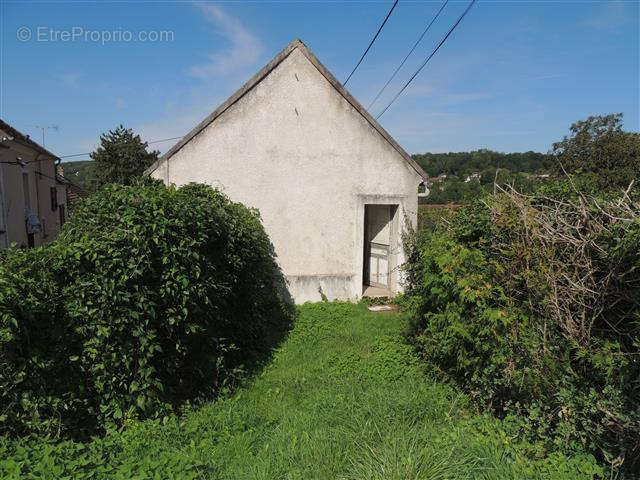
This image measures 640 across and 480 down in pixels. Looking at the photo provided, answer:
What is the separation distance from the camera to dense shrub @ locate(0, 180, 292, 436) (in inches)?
160

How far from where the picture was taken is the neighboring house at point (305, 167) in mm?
9445

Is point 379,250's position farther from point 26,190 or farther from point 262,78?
point 26,190

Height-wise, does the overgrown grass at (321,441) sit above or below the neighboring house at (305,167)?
below

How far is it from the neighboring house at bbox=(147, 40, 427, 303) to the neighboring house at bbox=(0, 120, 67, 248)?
5.60 meters

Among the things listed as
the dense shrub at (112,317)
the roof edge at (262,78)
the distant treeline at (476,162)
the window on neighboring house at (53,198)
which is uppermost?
the distant treeline at (476,162)

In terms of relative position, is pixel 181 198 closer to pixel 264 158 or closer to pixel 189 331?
pixel 189 331

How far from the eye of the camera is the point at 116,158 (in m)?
28.1

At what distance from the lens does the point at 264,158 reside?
974 centimetres

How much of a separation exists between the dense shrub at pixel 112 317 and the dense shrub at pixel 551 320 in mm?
3287

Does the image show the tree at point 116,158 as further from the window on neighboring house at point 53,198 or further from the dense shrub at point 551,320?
the dense shrub at point 551,320

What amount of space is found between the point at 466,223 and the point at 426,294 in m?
1.24

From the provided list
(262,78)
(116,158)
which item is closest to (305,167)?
(262,78)

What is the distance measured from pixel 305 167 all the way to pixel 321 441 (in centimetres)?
711

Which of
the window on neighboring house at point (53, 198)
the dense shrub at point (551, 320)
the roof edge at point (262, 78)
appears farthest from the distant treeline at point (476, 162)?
the dense shrub at point (551, 320)
